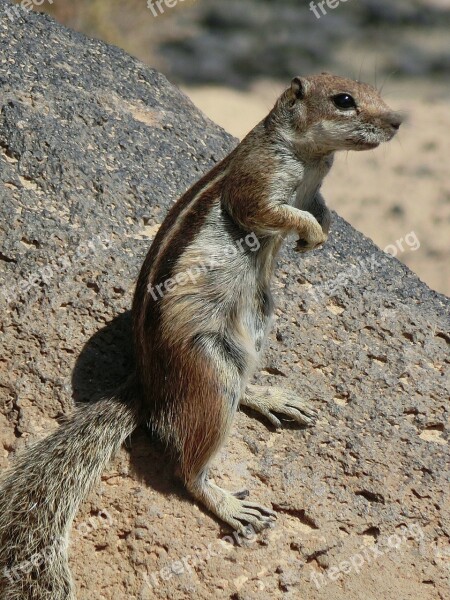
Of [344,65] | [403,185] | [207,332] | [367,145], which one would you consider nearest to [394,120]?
[367,145]

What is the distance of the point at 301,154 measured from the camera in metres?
5.24

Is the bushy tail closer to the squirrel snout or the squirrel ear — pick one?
the squirrel ear

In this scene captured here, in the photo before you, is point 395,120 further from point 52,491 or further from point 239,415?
point 52,491

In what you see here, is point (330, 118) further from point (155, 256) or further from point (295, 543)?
point (295, 543)

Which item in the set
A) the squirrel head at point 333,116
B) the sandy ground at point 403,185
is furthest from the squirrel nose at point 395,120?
the sandy ground at point 403,185

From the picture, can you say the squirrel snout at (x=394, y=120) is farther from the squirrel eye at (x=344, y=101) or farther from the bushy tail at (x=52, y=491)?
the bushy tail at (x=52, y=491)

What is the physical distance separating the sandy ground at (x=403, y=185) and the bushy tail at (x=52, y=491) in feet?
22.5

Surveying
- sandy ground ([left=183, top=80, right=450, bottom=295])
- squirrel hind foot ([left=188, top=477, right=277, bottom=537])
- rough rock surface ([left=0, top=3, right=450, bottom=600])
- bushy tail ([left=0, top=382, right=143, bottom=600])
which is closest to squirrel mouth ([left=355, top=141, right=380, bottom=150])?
rough rock surface ([left=0, top=3, right=450, bottom=600])

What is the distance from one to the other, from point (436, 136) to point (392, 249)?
9.76ft

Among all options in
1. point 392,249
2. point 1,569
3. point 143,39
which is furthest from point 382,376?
point 143,39

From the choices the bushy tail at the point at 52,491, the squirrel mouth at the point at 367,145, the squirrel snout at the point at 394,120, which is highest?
the squirrel snout at the point at 394,120

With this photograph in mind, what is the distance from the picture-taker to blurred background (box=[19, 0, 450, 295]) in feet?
41.0

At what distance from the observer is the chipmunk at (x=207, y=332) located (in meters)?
4.67

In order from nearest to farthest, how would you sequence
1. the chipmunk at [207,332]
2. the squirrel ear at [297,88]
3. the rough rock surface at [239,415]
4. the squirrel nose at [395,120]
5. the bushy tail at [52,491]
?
the bushy tail at [52,491] < the chipmunk at [207,332] < the rough rock surface at [239,415] < the squirrel nose at [395,120] < the squirrel ear at [297,88]
